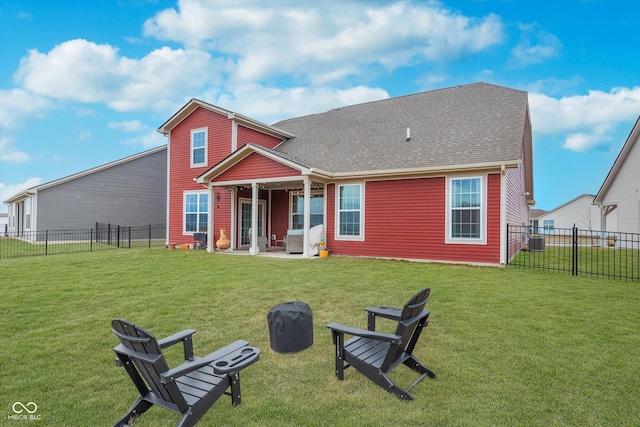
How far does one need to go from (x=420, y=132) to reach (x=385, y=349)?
38.4ft

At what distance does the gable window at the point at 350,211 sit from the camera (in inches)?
499

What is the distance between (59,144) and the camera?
59.6ft

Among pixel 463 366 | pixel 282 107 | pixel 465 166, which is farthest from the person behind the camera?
pixel 282 107

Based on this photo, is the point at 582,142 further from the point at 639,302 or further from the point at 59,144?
the point at 59,144

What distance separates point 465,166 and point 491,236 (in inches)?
88.5

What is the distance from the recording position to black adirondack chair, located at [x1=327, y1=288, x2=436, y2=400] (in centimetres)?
318

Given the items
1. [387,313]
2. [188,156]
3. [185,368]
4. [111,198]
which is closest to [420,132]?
[188,156]

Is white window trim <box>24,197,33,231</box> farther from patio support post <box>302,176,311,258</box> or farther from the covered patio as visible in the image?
patio support post <box>302,176,311,258</box>

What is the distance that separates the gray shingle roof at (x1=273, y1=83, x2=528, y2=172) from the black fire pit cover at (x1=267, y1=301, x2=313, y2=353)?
8185mm

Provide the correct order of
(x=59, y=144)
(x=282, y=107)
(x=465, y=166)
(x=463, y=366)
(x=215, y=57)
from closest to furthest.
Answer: (x=463, y=366) → (x=465, y=166) → (x=215, y=57) → (x=59, y=144) → (x=282, y=107)

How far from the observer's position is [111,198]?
23.6 metres

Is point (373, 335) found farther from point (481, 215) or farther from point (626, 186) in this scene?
point (626, 186)

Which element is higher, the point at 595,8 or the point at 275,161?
the point at 595,8

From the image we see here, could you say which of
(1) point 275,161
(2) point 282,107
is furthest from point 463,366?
(2) point 282,107
